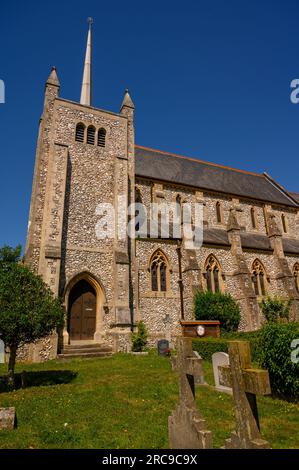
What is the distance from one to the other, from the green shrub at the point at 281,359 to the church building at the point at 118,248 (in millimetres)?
8788

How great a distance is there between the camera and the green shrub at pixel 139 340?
16.1 metres

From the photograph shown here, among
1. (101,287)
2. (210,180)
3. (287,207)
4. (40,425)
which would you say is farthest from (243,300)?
(40,425)

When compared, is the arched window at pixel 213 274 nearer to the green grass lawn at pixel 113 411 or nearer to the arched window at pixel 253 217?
the arched window at pixel 253 217

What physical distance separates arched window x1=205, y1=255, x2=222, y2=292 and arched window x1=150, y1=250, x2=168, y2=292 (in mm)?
3231

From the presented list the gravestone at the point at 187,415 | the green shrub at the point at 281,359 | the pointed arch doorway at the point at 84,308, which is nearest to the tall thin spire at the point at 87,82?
the pointed arch doorway at the point at 84,308

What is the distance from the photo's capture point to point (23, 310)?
9555 mm

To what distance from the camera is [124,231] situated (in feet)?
60.7

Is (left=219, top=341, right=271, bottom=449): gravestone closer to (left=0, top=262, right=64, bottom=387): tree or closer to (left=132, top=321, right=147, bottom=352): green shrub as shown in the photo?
(left=0, top=262, right=64, bottom=387): tree

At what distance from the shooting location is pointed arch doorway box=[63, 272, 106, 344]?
1642cm

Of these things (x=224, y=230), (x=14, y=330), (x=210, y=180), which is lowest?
(x=14, y=330)

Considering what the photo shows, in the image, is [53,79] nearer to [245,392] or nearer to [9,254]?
[9,254]

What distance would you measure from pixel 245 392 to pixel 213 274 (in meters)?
18.0
